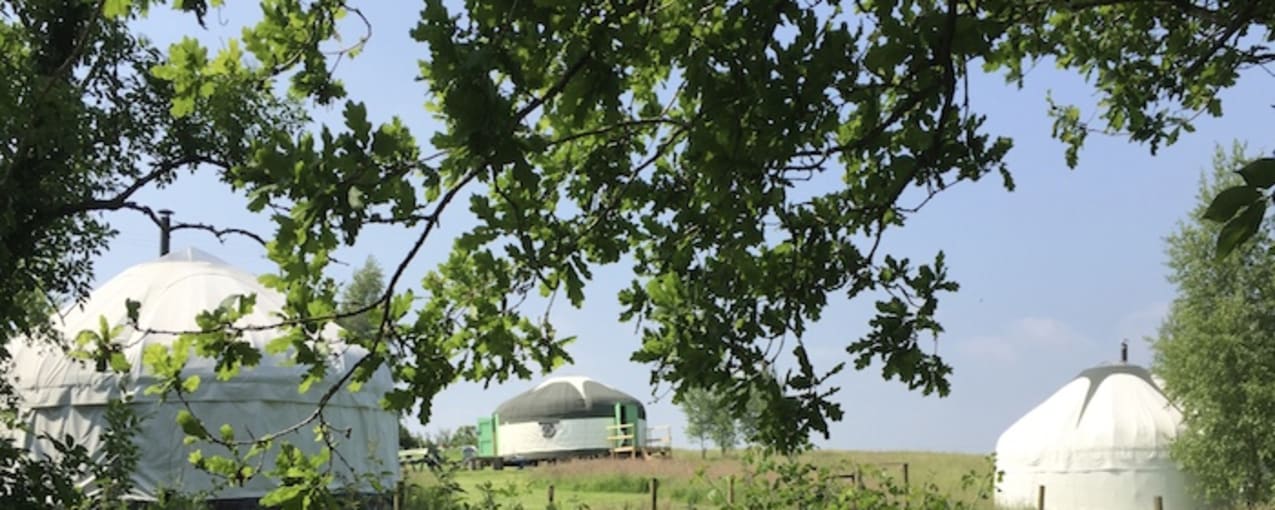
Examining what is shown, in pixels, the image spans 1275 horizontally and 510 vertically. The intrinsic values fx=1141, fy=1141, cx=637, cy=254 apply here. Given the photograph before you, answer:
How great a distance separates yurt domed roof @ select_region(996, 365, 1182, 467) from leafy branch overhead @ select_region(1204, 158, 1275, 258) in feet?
62.1

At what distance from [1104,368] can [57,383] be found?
16429mm

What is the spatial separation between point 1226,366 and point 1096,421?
2.79 metres

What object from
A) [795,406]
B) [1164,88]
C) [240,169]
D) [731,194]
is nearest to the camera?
[240,169]

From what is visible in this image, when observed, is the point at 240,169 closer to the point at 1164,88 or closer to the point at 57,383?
the point at 1164,88

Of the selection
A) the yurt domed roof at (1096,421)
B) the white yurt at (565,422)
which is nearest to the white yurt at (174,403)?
the yurt domed roof at (1096,421)

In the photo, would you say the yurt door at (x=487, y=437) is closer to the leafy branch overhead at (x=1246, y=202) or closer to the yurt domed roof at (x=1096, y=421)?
the yurt domed roof at (x=1096, y=421)

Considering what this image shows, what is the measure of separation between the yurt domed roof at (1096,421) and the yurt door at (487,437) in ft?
49.2

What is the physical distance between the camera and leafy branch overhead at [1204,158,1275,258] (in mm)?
905

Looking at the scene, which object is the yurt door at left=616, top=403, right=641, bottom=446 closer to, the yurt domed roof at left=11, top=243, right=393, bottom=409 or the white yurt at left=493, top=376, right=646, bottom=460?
the white yurt at left=493, top=376, right=646, bottom=460

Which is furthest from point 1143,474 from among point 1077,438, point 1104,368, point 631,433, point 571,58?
point 571,58

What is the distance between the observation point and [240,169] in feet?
5.18

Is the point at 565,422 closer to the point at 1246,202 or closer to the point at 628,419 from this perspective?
the point at 628,419

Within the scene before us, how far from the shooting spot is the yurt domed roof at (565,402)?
29.4 meters

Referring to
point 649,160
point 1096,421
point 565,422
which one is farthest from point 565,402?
point 649,160
